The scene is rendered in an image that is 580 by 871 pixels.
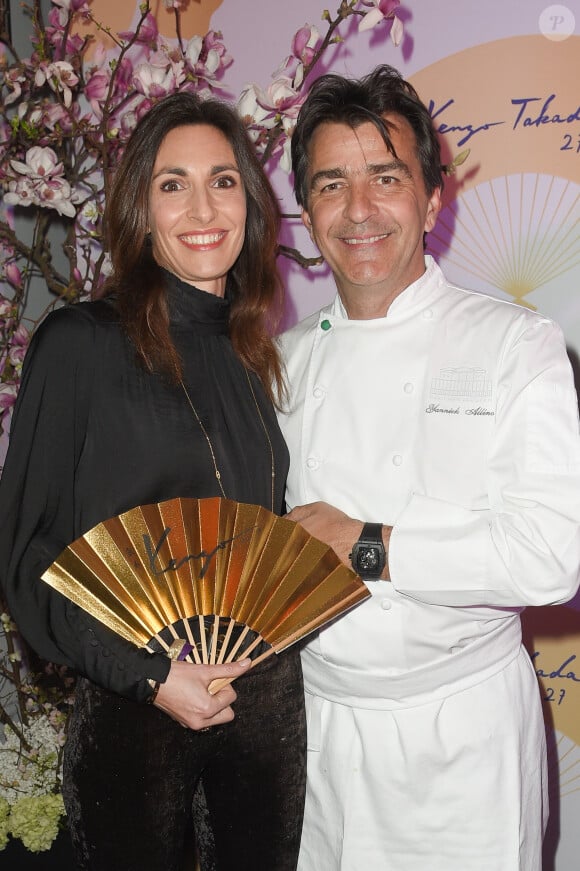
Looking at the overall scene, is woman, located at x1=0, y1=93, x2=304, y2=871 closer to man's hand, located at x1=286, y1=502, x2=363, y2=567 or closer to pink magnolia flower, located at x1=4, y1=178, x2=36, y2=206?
man's hand, located at x1=286, y1=502, x2=363, y2=567

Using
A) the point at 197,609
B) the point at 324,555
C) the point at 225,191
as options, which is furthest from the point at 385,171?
the point at 197,609

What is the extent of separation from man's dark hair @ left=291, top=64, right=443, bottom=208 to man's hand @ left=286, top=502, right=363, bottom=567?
2.53 ft

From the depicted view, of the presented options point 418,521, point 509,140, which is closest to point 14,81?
point 509,140

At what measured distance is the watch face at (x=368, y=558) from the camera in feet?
6.03

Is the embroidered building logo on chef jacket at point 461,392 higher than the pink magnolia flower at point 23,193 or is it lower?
lower

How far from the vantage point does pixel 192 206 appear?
2.00m

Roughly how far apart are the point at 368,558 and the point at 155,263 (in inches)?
31.1

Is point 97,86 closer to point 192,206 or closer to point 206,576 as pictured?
point 192,206

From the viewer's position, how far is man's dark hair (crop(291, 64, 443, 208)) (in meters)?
2.12

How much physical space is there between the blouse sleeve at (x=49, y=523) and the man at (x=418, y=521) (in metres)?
0.49

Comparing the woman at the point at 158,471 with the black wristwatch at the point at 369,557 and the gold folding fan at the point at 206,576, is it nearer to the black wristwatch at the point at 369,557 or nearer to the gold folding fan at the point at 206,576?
the gold folding fan at the point at 206,576

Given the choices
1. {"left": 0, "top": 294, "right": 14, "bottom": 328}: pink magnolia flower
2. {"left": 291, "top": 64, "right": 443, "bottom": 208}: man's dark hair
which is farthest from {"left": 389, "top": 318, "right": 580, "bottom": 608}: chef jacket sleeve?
{"left": 0, "top": 294, "right": 14, "bottom": 328}: pink magnolia flower

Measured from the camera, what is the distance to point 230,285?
2283mm
